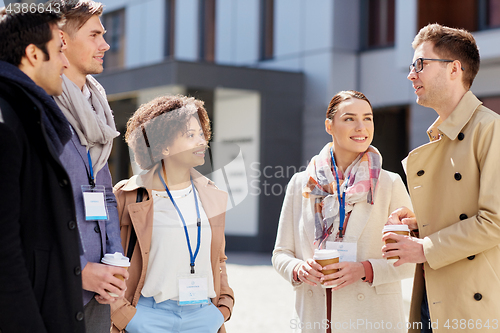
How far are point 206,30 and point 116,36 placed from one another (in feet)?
11.4

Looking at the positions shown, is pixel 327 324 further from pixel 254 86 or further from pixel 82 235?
pixel 254 86

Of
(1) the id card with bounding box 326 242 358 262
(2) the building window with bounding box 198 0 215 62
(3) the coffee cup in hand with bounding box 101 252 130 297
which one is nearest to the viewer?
(3) the coffee cup in hand with bounding box 101 252 130 297

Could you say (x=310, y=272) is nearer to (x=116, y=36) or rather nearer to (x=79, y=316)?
(x=79, y=316)

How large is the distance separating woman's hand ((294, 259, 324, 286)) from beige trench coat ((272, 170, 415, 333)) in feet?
0.58

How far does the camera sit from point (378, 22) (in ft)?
42.9

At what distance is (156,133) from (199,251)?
0.71m


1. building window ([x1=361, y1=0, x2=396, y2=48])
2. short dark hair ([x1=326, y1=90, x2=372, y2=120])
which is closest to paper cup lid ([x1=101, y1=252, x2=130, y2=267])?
short dark hair ([x1=326, y1=90, x2=372, y2=120])

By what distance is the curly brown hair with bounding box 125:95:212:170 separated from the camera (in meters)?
3.01

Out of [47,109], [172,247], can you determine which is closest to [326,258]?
[172,247]

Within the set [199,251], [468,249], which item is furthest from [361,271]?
[199,251]

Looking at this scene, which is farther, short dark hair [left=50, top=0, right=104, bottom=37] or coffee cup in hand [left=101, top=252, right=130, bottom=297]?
short dark hair [left=50, top=0, right=104, bottom=37]

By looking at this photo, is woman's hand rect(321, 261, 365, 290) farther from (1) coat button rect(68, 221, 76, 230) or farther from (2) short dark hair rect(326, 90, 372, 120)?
(1) coat button rect(68, 221, 76, 230)

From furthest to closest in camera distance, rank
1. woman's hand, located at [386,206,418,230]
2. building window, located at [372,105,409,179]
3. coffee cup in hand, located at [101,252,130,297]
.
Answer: building window, located at [372,105,409,179]
woman's hand, located at [386,206,418,230]
coffee cup in hand, located at [101,252,130,297]

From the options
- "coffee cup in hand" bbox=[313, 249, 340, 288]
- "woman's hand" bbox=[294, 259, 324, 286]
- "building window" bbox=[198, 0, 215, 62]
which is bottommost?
"woman's hand" bbox=[294, 259, 324, 286]
